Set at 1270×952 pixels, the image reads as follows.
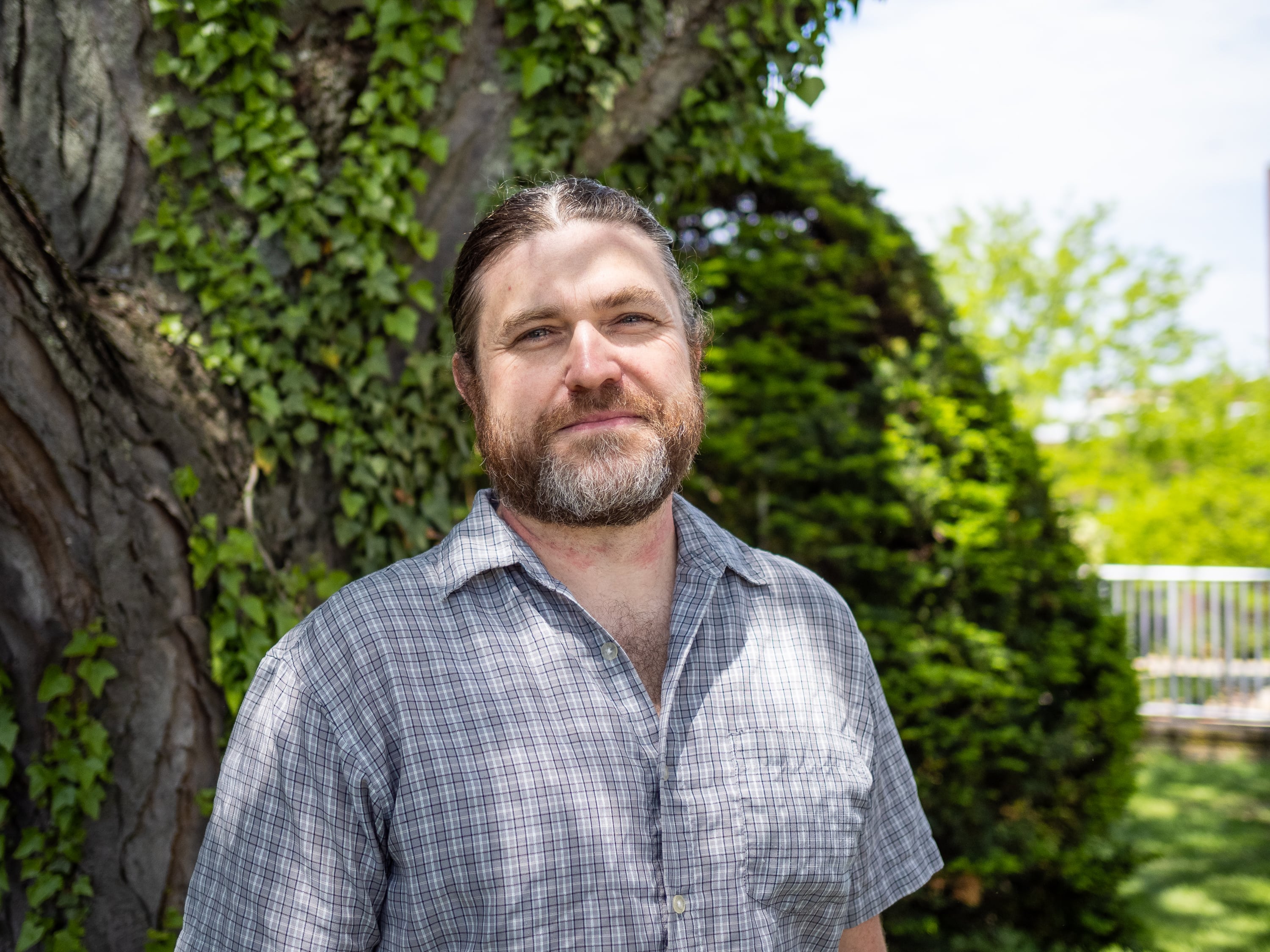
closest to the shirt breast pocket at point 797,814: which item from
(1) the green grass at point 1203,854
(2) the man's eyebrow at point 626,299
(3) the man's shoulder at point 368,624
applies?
(3) the man's shoulder at point 368,624

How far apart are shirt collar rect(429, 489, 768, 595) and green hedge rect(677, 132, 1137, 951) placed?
7.25 feet

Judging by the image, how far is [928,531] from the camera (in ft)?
13.8

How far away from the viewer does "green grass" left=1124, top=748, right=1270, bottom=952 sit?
4.70 metres

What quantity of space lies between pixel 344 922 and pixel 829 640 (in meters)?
0.96

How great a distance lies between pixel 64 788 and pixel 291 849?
1.19 m

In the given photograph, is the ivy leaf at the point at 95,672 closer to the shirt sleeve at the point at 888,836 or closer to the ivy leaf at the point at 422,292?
the ivy leaf at the point at 422,292

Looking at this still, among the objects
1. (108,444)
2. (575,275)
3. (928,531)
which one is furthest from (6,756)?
(928,531)

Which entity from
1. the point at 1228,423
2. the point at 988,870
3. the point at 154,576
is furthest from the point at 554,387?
the point at 1228,423

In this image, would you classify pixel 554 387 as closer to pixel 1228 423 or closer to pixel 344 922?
pixel 344 922

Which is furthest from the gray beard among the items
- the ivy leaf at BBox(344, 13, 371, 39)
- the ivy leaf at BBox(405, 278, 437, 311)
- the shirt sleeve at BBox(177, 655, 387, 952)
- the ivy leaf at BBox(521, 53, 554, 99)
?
the ivy leaf at BBox(344, 13, 371, 39)

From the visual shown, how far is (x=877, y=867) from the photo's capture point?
71.1 inches

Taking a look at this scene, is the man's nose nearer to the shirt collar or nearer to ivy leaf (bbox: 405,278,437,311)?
the shirt collar

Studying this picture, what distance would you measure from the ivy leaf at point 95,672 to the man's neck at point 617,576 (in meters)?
1.12

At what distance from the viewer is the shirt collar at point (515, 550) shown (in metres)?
1.61
